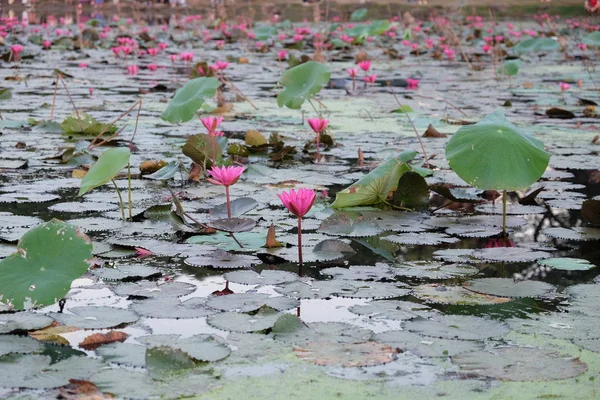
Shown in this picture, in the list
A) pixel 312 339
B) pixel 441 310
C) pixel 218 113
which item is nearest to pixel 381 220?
pixel 441 310

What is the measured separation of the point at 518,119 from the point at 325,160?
1528 mm

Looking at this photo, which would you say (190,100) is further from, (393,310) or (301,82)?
(393,310)

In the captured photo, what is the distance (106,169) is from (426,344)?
1099mm

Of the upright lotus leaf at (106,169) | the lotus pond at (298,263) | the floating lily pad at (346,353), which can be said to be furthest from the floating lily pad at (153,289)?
the upright lotus leaf at (106,169)

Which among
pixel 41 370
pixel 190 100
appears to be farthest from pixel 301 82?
pixel 41 370

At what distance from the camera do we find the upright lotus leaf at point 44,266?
158 centimetres

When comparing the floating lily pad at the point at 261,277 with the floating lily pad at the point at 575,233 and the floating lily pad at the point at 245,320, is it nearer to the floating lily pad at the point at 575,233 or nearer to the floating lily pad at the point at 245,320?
the floating lily pad at the point at 245,320

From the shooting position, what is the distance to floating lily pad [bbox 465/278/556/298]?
1775 millimetres

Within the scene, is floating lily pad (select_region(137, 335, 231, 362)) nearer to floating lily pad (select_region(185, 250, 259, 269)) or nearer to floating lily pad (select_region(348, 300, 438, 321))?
floating lily pad (select_region(348, 300, 438, 321))

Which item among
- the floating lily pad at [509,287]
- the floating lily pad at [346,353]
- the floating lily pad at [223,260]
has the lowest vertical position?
the floating lily pad at [509,287]

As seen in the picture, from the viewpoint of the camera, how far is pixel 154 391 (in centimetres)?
126

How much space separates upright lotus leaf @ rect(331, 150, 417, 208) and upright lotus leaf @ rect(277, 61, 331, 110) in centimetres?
108

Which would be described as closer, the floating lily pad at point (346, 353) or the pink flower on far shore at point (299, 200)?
the floating lily pad at point (346, 353)

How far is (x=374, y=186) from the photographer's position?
252 centimetres
